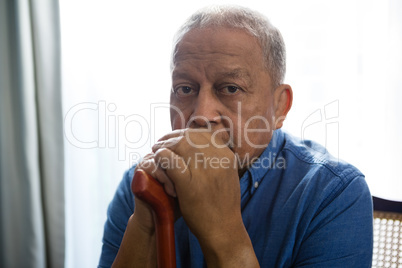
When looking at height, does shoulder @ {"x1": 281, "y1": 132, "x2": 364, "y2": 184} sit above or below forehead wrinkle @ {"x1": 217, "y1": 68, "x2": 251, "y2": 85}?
below

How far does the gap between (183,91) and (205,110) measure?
0.12 metres

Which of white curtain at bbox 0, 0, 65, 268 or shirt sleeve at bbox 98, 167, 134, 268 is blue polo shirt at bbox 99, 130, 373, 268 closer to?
shirt sleeve at bbox 98, 167, 134, 268

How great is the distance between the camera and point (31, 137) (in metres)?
2.06

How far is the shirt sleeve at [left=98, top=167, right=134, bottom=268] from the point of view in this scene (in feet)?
3.84

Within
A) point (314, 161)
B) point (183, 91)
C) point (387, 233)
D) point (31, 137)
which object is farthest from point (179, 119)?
point (31, 137)

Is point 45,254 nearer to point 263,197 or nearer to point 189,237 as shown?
point 189,237

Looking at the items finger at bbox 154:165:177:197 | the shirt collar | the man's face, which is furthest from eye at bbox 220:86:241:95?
finger at bbox 154:165:177:197

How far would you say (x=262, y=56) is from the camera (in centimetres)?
108

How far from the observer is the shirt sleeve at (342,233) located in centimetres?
94

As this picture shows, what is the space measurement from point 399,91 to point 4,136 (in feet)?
6.80

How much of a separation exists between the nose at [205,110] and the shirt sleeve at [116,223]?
0.41 metres

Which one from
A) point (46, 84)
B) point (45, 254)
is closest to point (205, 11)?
point (46, 84)

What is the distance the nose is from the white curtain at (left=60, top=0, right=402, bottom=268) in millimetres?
969

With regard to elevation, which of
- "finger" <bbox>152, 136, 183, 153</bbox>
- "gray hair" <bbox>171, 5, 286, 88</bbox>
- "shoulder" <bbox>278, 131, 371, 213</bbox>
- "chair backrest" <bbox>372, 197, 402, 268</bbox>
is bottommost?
"chair backrest" <bbox>372, 197, 402, 268</bbox>
